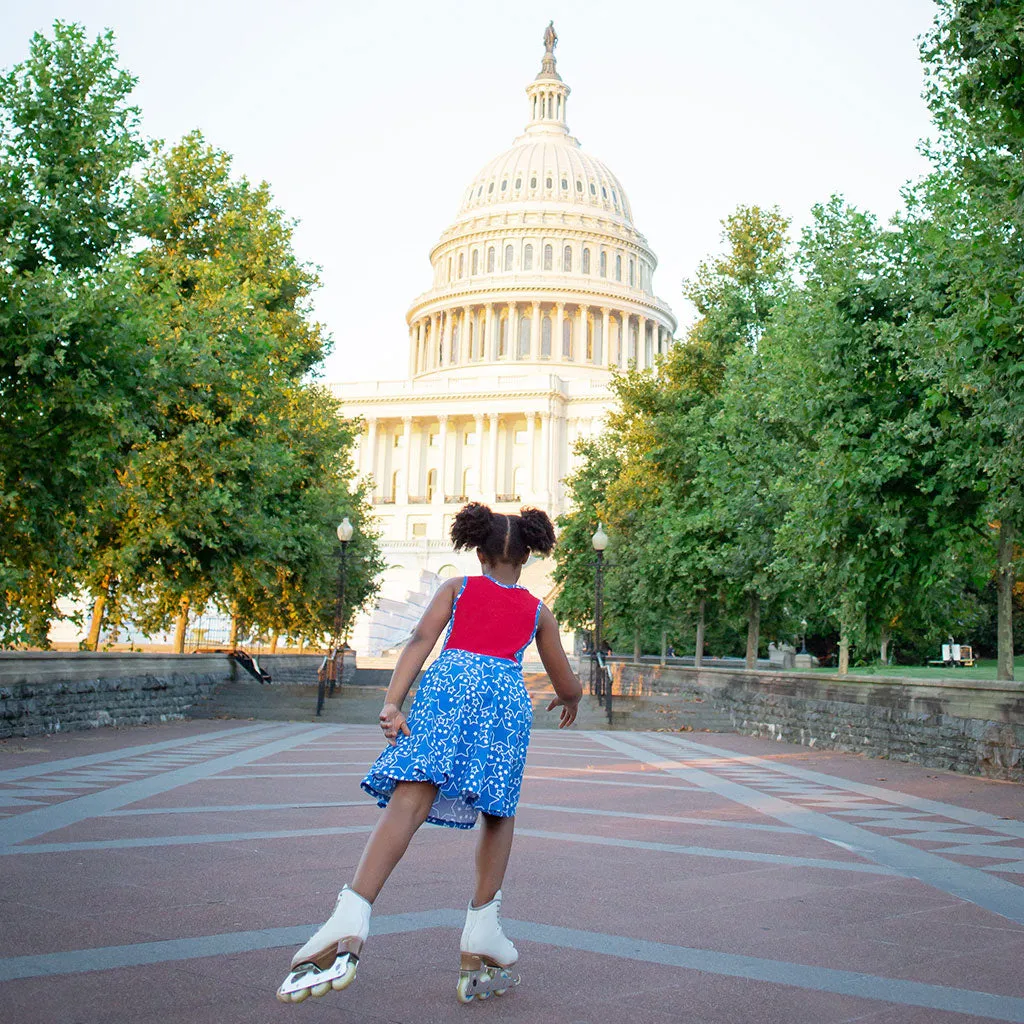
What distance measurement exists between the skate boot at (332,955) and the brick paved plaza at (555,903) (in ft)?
0.62

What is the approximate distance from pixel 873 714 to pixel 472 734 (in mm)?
14657

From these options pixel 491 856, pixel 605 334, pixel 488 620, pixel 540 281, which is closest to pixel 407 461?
pixel 540 281

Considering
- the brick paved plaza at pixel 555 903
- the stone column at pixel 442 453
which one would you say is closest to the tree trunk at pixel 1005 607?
the brick paved plaza at pixel 555 903

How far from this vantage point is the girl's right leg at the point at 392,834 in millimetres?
4410

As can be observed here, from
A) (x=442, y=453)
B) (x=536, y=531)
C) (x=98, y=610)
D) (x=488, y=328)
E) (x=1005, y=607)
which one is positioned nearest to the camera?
(x=536, y=531)

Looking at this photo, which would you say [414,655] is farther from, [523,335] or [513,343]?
[523,335]

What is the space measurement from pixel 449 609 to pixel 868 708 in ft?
48.7

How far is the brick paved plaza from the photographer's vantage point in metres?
4.47

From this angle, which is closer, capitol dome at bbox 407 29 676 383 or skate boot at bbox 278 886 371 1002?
skate boot at bbox 278 886 371 1002

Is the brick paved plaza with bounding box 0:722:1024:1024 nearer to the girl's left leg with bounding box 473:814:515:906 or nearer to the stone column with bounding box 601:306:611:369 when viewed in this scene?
the girl's left leg with bounding box 473:814:515:906

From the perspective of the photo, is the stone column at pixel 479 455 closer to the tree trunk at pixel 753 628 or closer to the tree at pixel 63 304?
the tree trunk at pixel 753 628

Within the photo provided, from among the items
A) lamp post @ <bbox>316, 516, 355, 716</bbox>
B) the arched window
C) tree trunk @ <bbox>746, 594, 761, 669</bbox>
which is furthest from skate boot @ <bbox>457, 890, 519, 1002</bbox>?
the arched window

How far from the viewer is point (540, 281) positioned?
117 metres

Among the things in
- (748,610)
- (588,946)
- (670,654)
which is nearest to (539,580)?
(670,654)
